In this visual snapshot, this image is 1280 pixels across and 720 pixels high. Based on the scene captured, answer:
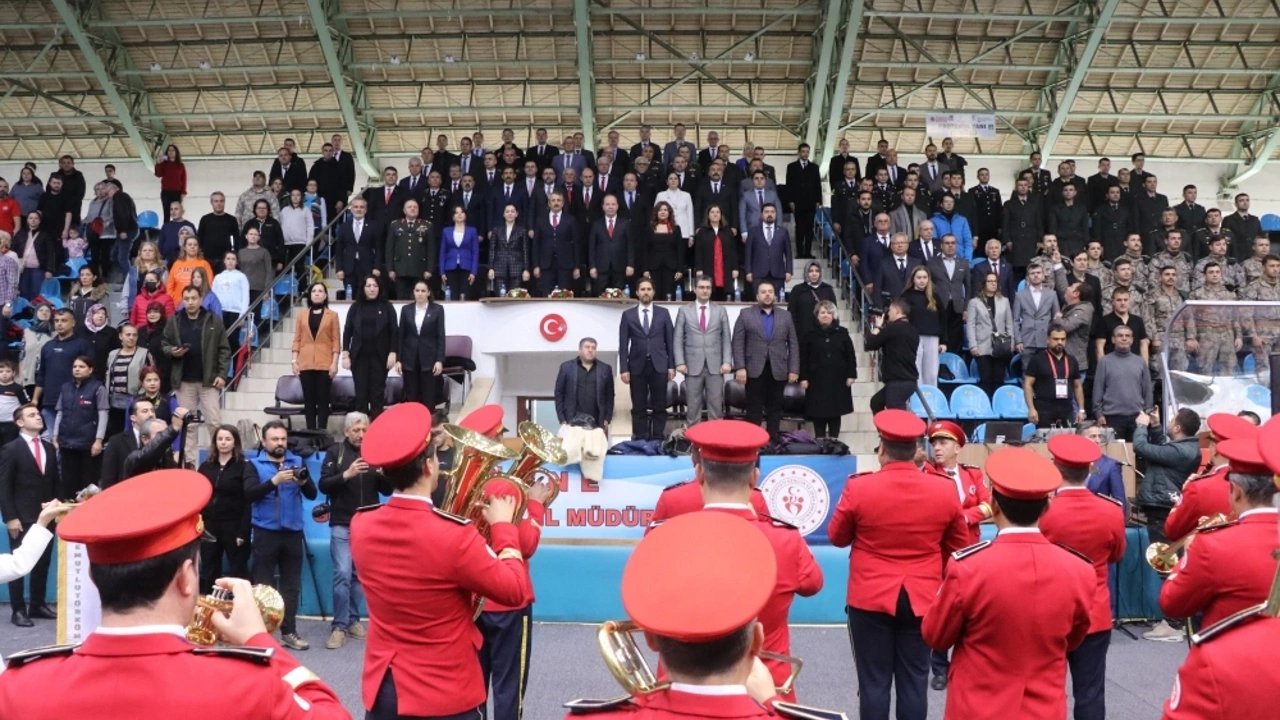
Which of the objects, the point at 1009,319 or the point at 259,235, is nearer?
the point at 1009,319

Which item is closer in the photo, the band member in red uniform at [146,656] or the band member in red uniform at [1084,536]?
the band member in red uniform at [146,656]

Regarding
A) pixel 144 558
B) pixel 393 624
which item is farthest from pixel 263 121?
pixel 144 558

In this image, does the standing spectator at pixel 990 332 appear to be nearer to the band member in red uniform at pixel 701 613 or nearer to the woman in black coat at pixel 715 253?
the woman in black coat at pixel 715 253

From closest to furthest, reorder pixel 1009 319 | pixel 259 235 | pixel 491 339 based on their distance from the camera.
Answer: pixel 1009 319, pixel 491 339, pixel 259 235

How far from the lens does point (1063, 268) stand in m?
12.1

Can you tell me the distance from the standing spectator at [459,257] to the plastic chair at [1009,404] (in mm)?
6415

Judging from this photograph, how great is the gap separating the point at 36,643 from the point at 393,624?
5.31m

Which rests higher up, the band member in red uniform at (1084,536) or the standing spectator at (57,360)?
the standing spectator at (57,360)

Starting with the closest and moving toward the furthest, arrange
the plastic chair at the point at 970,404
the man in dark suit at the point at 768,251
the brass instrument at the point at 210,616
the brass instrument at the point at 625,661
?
1. the brass instrument at the point at 625,661
2. the brass instrument at the point at 210,616
3. the plastic chair at the point at 970,404
4. the man in dark suit at the point at 768,251

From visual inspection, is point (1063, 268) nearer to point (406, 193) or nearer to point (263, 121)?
point (406, 193)

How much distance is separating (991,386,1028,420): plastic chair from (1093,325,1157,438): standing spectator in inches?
34.5

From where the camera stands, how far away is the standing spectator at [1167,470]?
804cm

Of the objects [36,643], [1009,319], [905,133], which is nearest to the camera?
[36,643]

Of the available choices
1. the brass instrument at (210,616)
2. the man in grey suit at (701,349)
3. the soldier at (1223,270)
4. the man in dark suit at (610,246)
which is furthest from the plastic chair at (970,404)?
the brass instrument at (210,616)
